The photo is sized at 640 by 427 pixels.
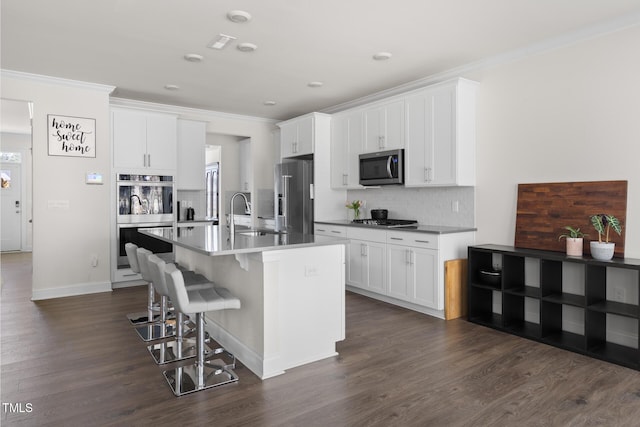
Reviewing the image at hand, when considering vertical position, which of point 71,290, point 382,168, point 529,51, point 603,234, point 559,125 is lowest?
point 71,290

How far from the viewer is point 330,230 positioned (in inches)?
222

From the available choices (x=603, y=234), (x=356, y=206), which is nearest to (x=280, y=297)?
(x=603, y=234)

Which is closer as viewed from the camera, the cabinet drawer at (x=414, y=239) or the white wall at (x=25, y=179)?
the cabinet drawer at (x=414, y=239)

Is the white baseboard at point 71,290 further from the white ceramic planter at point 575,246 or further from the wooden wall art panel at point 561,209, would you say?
the white ceramic planter at point 575,246

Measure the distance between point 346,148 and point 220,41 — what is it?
7.97 feet

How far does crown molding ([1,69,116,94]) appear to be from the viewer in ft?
15.4

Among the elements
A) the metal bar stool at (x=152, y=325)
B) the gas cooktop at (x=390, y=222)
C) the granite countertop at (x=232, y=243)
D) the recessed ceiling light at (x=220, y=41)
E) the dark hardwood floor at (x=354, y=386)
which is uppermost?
the recessed ceiling light at (x=220, y=41)

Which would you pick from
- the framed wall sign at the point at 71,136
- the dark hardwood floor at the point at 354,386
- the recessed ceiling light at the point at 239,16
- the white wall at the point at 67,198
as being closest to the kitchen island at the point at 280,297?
the dark hardwood floor at the point at 354,386

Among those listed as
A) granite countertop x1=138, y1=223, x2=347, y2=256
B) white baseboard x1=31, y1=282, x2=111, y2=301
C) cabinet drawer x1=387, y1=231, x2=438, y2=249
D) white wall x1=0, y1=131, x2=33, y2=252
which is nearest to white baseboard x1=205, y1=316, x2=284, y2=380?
granite countertop x1=138, y1=223, x2=347, y2=256

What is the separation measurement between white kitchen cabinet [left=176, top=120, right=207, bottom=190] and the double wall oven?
16.4 inches

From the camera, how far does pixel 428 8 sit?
3.14 metres

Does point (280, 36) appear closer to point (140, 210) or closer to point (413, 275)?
point (413, 275)

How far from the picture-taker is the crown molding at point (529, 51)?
3.36 meters

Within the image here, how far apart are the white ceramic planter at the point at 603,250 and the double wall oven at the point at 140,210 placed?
4.99 meters
